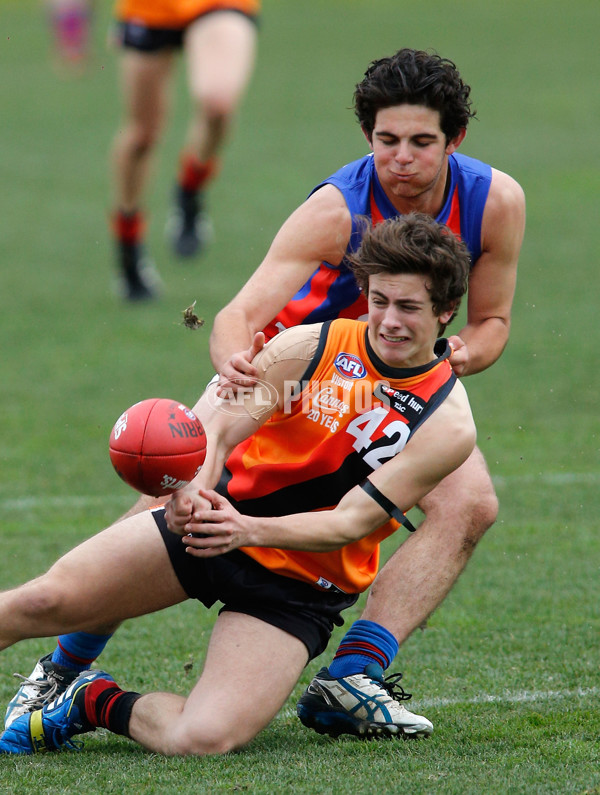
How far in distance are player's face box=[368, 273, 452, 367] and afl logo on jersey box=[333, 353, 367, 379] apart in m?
0.08

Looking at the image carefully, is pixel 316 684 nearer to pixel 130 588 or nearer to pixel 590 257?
pixel 130 588

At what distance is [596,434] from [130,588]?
421cm

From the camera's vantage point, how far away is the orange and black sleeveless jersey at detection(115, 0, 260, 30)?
9844 mm

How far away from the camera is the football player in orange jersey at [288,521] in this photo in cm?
365

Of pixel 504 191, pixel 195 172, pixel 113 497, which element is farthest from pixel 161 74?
pixel 504 191

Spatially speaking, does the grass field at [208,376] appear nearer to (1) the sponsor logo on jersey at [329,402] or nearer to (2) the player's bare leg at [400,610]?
(2) the player's bare leg at [400,610]

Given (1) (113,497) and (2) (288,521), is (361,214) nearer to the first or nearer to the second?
(2) (288,521)

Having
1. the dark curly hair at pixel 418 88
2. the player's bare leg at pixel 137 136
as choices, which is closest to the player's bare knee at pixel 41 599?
the dark curly hair at pixel 418 88

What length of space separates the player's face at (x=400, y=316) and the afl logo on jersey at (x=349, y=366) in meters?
0.08

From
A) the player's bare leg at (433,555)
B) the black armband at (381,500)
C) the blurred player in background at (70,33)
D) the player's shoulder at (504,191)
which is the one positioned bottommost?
the player's bare leg at (433,555)

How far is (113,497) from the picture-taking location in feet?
21.3

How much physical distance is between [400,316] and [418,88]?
3.06 feet

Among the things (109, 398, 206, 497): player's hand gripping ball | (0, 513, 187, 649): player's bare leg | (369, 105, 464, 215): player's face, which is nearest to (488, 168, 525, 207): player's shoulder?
(369, 105, 464, 215): player's face

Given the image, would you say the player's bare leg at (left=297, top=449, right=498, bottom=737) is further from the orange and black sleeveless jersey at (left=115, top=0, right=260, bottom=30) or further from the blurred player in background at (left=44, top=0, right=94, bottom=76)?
the blurred player in background at (left=44, top=0, right=94, bottom=76)
